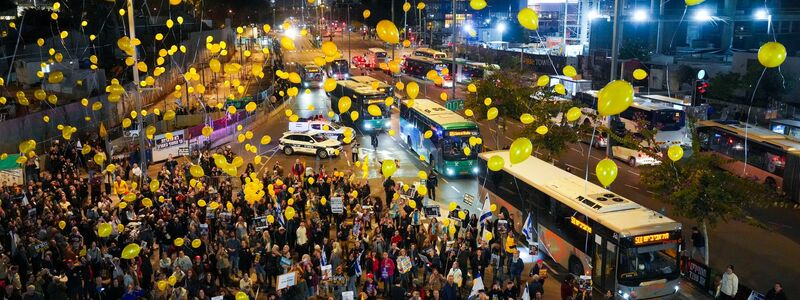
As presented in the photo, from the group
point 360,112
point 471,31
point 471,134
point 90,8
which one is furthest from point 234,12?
point 471,134

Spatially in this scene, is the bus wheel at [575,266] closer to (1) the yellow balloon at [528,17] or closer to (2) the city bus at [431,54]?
(1) the yellow balloon at [528,17]

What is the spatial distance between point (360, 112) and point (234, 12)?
237ft

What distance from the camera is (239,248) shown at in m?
14.8

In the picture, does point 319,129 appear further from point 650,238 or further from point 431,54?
point 431,54

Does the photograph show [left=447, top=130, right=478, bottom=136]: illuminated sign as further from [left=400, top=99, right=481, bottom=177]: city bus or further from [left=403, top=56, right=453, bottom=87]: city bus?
[left=403, top=56, right=453, bottom=87]: city bus

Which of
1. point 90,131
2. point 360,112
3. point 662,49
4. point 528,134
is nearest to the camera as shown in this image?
point 528,134

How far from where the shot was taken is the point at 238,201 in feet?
59.2

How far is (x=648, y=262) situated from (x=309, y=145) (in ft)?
61.0

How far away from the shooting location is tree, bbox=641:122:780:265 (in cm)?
1452

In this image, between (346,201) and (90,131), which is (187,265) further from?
(90,131)

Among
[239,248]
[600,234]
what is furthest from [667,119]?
[239,248]

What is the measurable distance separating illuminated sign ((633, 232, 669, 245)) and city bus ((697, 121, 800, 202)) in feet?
30.3

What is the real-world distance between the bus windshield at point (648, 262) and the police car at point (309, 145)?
17.5m

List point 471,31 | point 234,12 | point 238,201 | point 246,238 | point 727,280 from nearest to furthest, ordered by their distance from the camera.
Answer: point 727,280 < point 246,238 < point 238,201 < point 471,31 < point 234,12
